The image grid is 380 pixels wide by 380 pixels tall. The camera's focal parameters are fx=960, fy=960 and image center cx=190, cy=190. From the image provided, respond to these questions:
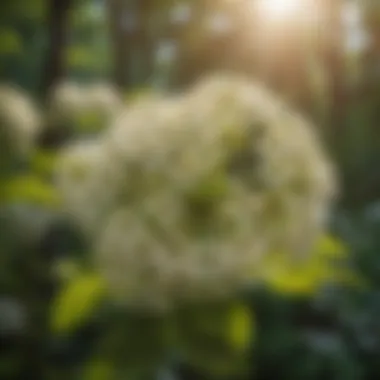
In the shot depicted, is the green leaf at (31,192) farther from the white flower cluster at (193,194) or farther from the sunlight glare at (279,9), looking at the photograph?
the sunlight glare at (279,9)

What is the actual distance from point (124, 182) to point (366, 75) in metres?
0.29

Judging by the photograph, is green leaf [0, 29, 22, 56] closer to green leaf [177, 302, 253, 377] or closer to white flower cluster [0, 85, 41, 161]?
white flower cluster [0, 85, 41, 161]

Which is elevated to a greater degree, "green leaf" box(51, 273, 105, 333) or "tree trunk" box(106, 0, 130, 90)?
"tree trunk" box(106, 0, 130, 90)

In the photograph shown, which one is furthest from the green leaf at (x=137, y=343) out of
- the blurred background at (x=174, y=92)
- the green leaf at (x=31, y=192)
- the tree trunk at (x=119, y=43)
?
the tree trunk at (x=119, y=43)

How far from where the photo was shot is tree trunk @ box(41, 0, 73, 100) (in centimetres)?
100

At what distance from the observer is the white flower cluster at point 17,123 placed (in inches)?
38.8

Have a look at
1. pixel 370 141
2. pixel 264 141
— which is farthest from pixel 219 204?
pixel 370 141

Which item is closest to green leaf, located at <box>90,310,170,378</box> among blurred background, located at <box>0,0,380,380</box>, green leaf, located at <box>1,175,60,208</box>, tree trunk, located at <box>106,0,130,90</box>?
blurred background, located at <box>0,0,380,380</box>

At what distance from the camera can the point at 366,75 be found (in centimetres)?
102

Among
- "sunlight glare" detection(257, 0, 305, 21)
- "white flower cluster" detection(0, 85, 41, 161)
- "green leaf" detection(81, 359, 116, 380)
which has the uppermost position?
"sunlight glare" detection(257, 0, 305, 21)

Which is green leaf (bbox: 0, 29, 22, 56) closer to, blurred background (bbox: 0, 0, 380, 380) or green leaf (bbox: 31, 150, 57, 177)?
blurred background (bbox: 0, 0, 380, 380)

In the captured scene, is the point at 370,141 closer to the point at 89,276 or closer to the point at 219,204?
the point at 219,204

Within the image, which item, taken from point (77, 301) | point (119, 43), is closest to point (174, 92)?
point (119, 43)

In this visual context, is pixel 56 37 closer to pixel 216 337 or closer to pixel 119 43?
pixel 119 43
